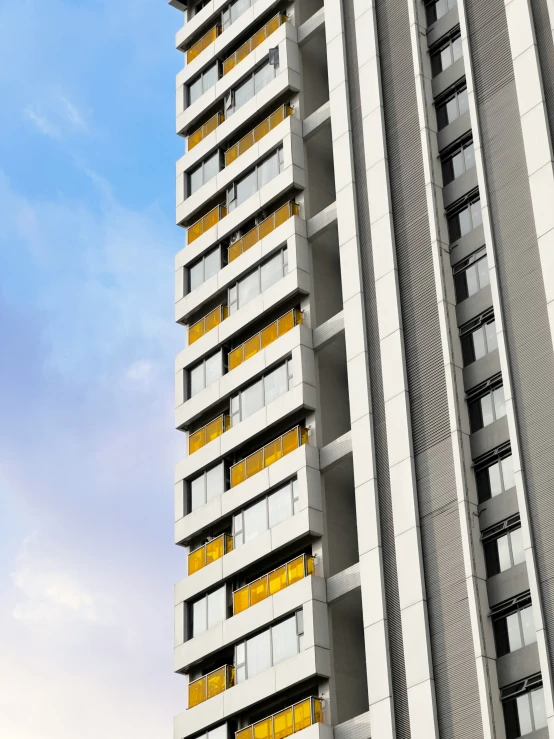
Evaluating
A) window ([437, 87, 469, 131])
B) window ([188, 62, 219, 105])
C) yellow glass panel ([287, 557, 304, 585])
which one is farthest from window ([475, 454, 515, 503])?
window ([188, 62, 219, 105])

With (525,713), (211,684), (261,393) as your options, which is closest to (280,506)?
(261,393)

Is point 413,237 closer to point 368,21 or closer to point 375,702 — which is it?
point 368,21

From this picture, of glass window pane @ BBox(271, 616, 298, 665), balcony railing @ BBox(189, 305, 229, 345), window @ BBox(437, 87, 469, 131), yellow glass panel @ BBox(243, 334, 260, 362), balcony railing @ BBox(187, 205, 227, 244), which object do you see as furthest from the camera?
balcony railing @ BBox(187, 205, 227, 244)


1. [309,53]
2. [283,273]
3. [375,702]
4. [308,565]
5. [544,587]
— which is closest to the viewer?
[544,587]

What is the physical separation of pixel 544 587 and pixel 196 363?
25.8m

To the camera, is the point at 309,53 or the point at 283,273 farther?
the point at 309,53

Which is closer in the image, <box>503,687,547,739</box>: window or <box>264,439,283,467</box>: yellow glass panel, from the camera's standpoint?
<box>503,687,547,739</box>: window

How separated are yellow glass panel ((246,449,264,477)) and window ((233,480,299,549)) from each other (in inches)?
61.8

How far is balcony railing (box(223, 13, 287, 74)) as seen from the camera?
6881cm

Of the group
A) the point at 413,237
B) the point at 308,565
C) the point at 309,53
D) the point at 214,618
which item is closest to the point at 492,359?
the point at 413,237

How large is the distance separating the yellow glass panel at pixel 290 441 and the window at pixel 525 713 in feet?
53.7

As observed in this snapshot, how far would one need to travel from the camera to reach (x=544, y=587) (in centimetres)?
4338

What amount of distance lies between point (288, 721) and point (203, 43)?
37.9 metres

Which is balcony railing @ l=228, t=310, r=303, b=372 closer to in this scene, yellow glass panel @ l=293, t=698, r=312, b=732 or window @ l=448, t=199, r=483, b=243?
window @ l=448, t=199, r=483, b=243
